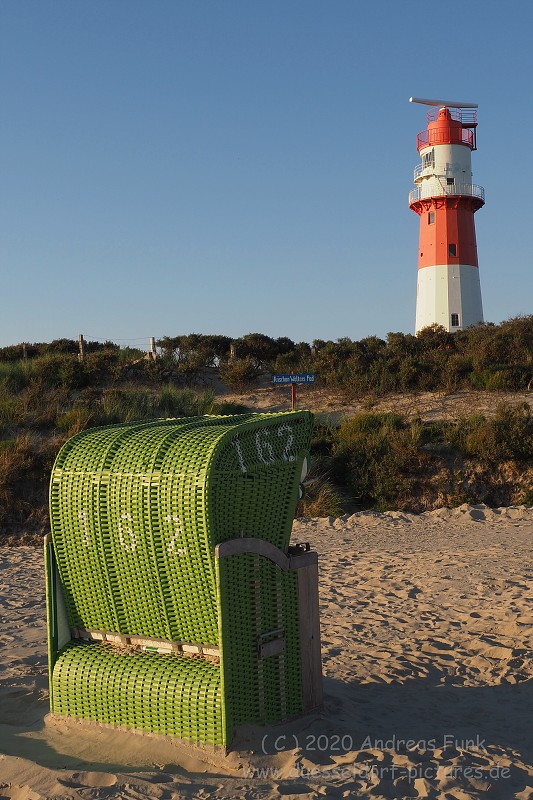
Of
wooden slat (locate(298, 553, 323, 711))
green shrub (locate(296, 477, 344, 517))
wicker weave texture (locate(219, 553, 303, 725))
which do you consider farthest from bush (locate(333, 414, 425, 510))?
wicker weave texture (locate(219, 553, 303, 725))

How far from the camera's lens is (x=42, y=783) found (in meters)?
3.42

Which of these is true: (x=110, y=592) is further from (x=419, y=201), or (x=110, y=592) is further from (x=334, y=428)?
(x=419, y=201)

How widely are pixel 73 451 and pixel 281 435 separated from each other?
4.00 ft

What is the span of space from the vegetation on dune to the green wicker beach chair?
7562mm

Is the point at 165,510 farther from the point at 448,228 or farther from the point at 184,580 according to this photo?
the point at 448,228

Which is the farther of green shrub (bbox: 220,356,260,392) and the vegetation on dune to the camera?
green shrub (bbox: 220,356,260,392)

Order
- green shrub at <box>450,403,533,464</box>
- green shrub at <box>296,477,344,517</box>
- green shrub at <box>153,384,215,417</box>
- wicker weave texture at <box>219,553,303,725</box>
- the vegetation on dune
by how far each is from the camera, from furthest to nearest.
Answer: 1. green shrub at <box>153,384,215,417</box>
2. green shrub at <box>450,403,533,464</box>
3. the vegetation on dune
4. green shrub at <box>296,477,344,517</box>
5. wicker weave texture at <box>219,553,303,725</box>

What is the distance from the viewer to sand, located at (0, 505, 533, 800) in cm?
343

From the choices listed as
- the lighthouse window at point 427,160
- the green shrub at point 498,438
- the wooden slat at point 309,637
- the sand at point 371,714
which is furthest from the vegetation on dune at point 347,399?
the lighthouse window at point 427,160

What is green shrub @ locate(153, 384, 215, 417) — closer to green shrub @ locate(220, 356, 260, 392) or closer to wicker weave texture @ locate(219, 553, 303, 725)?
green shrub @ locate(220, 356, 260, 392)

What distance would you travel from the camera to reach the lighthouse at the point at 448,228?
29.2 meters

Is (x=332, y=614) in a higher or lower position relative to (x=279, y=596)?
lower

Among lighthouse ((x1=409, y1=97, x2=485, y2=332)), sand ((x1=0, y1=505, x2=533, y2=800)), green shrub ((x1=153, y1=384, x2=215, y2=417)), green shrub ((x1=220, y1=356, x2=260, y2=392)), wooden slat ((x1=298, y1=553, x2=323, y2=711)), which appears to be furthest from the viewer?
lighthouse ((x1=409, y1=97, x2=485, y2=332))

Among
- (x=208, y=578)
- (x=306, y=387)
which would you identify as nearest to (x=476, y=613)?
(x=208, y=578)
